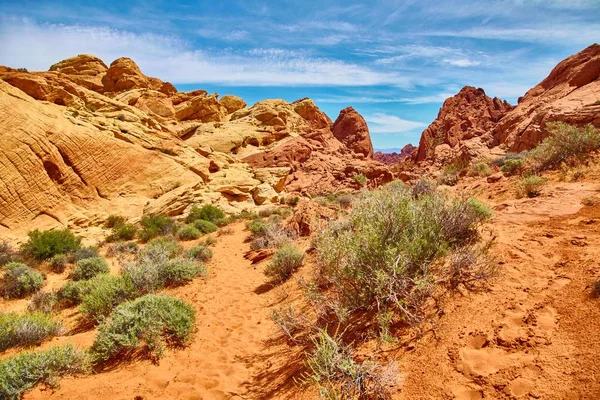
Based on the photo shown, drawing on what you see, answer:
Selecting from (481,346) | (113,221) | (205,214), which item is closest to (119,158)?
(113,221)

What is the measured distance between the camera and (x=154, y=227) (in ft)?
44.9

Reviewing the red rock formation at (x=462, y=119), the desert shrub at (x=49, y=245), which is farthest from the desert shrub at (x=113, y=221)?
the red rock formation at (x=462, y=119)

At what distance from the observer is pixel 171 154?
2033 centimetres

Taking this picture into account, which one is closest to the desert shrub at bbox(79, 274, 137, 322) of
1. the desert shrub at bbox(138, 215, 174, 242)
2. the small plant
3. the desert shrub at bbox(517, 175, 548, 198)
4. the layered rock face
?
the desert shrub at bbox(138, 215, 174, 242)

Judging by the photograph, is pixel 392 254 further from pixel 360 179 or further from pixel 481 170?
pixel 360 179

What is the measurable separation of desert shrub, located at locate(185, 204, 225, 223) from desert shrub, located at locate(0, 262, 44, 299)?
791 cm

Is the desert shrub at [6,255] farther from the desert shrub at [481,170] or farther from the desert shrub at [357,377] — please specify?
the desert shrub at [481,170]

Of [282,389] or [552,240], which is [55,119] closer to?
[282,389]

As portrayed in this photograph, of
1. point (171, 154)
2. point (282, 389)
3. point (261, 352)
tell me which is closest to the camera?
point (282, 389)

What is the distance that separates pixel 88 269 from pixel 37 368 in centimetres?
558

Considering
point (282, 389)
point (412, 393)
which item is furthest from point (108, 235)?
point (412, 393)

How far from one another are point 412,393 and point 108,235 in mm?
14937

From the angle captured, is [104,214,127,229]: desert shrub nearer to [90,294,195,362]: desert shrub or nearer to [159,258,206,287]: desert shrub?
[159,258,206,287]: desert shrub

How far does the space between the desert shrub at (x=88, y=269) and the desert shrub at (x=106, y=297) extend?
2.48 m
